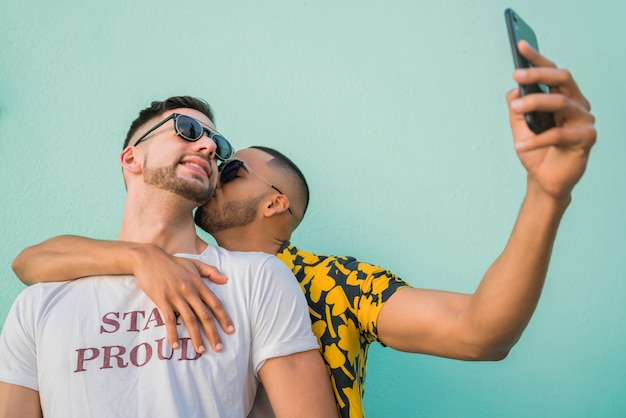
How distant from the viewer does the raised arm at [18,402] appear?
4.30ft

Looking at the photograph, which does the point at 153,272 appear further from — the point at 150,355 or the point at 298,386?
the point at 298,386

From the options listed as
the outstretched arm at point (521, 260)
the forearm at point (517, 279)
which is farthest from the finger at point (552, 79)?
the forearm at point (517, 279)

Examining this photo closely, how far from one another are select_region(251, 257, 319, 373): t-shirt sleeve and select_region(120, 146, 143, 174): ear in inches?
21.5

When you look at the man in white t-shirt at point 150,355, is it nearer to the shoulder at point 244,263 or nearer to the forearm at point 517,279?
the shoulder at point 244,263

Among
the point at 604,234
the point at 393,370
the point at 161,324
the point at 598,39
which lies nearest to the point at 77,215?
the point at 161,324

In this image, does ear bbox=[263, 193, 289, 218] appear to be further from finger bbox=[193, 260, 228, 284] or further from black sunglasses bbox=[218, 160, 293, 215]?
finger bbox=[193, 260, 228, 284]

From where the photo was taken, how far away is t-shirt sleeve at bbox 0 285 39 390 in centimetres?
134

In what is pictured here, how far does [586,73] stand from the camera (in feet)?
8.07

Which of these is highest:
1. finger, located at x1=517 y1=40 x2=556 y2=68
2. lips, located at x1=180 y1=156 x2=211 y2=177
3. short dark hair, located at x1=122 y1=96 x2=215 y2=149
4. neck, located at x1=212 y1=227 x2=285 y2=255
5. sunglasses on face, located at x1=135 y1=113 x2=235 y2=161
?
short dark hair, located at x1=122 y1=96 x2=215 y2=149

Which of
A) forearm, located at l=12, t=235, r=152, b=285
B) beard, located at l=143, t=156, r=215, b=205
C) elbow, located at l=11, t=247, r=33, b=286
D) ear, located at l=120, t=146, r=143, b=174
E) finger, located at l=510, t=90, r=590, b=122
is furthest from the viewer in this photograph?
ear, located at l=120, t=146, r=143, b=174

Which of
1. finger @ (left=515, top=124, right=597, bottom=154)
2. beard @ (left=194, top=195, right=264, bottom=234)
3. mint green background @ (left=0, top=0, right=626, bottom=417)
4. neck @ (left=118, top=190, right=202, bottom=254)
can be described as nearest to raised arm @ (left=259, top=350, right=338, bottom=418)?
neck @ (left=118, top=190, right=202, bottom=254)

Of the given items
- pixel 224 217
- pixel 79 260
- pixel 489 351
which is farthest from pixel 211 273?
pixel 489 351

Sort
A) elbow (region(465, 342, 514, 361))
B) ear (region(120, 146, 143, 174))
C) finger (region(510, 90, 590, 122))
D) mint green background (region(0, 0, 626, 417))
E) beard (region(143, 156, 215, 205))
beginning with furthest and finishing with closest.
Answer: mint green background (region(0, 0, 626, 417))
ear (region(120, 146, 143, 174))
beard (region(143, 156, 215, 205))
elbow (region(465, 342, 514, 361))
finger (region(510, 90, 590, 122))

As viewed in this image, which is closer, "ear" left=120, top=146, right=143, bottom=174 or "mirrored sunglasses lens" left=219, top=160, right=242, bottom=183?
"ear" left=120, top=146, right=143, bottom=174
